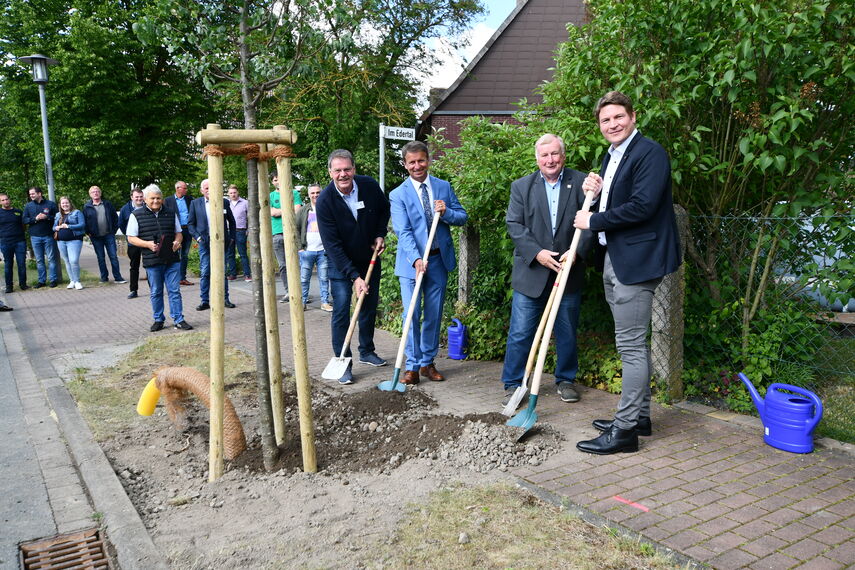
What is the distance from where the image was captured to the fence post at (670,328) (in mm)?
5055

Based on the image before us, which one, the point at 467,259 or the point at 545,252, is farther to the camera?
the point at 467,259

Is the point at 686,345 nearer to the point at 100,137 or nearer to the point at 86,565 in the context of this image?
the point at 86,565

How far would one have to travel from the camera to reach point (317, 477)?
3.83 m

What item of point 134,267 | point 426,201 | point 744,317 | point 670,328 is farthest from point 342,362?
point 134,267

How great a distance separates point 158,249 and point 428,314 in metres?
4.57

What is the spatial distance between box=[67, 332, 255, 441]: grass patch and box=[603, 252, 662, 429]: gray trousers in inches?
128

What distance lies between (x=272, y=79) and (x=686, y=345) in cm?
390

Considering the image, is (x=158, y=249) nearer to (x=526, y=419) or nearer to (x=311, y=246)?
(x=311, y=246)

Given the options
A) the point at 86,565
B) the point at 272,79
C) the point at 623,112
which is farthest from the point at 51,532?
the point at 623,112

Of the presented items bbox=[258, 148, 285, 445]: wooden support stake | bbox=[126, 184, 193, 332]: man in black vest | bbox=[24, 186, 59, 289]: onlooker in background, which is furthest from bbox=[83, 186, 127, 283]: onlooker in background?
bbox=[258, 148, 285, 445]: wooden support stake

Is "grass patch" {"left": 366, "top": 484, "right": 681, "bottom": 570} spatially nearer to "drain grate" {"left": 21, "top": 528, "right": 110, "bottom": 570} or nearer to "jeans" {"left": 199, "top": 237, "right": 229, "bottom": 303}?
"drain grate" {"left": 21, "top": 528, "right": 110, "bottom": 570}

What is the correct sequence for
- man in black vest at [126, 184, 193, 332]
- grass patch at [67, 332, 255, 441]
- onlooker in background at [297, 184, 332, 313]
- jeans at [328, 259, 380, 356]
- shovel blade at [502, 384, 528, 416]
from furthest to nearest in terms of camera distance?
onlooker in background at [297, 184, 332, 313] → man in black vest at [126, 184, 193, 332] → jeans at [328, 259, 380, 356] → grass patch at [67, 332, 255, 441] → shovel blade at [502, 384, 528, 416]

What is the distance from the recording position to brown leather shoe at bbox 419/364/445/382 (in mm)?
5910

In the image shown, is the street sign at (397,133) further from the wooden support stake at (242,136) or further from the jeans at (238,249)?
the wooden support stake at (242,136)
